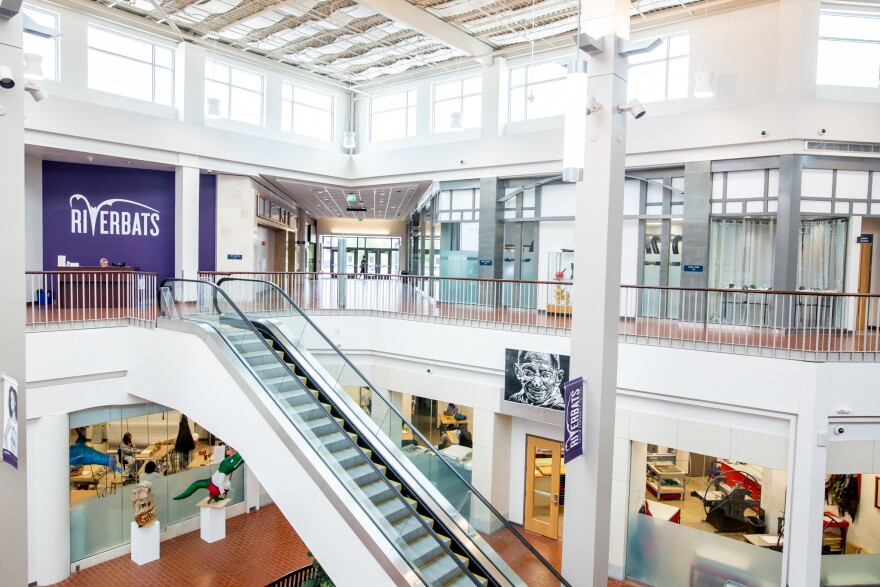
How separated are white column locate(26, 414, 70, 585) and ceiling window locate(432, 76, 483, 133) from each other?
1232 centimetres

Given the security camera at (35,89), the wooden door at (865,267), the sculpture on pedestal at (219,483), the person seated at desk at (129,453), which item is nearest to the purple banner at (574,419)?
the security camera at (35,89)

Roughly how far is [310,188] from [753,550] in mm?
16529

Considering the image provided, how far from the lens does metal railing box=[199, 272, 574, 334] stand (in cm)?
1301

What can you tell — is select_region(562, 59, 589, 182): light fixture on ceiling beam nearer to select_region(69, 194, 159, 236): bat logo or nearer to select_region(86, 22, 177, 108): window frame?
select_region(86, 22, 177, 108): window frame

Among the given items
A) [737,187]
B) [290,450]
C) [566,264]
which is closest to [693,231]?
[737,187]

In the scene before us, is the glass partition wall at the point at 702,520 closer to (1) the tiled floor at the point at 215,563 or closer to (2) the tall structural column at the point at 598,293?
(2) the tall structural column at the point at 598,293

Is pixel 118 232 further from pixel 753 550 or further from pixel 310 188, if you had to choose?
pixel 753 550

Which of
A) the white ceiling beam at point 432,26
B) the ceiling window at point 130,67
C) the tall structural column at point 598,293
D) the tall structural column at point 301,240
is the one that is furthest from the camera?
the tall structural column at point 301,240

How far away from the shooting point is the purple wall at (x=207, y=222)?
679 inches

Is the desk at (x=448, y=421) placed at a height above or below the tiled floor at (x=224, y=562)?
above

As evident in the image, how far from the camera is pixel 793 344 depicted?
9.10m

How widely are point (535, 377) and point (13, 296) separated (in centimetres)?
839

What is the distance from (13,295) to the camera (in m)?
5.48

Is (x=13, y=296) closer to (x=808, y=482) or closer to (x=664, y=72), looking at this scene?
(x=808, y=482)
